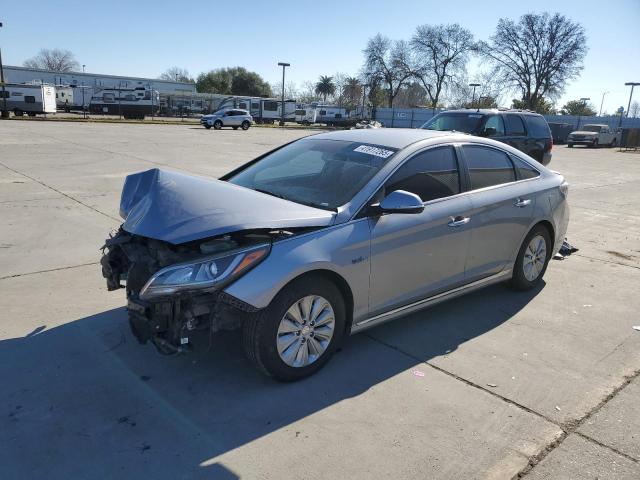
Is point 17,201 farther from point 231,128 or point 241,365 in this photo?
point 231,128

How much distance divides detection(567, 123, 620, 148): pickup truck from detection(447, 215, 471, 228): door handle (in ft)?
133

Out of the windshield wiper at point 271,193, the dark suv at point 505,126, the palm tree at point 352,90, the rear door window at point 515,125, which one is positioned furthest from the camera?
the palm tree at point 352,90

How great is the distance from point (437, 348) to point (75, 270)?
3.88m

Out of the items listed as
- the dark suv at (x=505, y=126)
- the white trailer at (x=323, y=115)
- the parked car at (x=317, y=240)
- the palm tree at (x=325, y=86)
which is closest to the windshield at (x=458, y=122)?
the dark suv at (x=505, y=126)

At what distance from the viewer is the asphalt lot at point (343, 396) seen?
2.78 meters

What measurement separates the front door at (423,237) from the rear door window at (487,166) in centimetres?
22

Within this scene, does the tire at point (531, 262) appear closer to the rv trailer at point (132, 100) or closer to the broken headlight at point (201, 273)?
the broken headlight at point (201, 273)

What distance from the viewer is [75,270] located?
18.2 feet

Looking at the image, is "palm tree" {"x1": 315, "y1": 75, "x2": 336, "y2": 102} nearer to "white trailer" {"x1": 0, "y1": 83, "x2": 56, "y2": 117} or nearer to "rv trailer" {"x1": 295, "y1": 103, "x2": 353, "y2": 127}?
"rv trailer" {"x1": 295, "y1": 103, "x2": 353, "y2": 127}

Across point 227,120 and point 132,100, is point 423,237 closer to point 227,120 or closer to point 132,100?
point 227,120

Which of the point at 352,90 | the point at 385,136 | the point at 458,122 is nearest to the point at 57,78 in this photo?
the point at 352,90

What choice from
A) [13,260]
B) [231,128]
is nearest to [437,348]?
[13,260]

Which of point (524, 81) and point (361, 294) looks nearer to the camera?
point (361, 294)

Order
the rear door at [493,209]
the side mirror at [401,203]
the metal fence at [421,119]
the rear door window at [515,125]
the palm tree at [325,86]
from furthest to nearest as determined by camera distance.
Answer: the palm tree at [325,86]
the metal fence at [421,119]
the rear door window at [515,125]
the rear door at [493,209]
the side mirror at [401,203]
